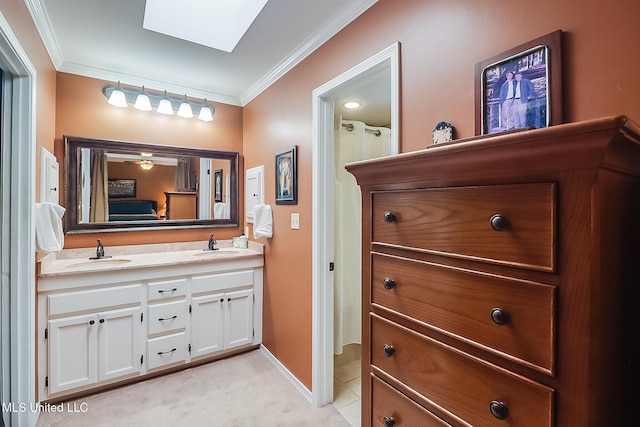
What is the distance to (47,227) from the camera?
72.2 inches

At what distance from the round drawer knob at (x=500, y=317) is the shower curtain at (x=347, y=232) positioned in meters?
2.10

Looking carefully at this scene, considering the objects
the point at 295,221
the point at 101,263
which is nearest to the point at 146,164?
the point at 101,263

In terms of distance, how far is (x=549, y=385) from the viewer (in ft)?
1.92

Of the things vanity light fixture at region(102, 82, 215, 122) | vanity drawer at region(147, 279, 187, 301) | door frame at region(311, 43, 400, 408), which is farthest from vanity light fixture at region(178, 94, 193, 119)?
vanity drawer at region(147, 279, 187, 301)

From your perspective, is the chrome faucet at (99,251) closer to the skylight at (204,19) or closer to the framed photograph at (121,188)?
the framed photograph at (121,188)

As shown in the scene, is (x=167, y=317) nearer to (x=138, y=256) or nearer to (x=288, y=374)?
(x=138, y=256)

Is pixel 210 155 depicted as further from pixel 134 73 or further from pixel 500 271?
pixel 500 271

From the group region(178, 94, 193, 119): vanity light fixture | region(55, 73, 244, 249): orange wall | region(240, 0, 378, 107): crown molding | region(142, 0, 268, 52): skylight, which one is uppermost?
region(142, 0, 268, 52): skylight

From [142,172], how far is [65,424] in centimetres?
192

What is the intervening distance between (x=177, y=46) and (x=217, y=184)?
1.31 metres

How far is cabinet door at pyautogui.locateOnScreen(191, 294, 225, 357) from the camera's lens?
2496 millimetres

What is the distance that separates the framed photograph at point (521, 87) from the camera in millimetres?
904

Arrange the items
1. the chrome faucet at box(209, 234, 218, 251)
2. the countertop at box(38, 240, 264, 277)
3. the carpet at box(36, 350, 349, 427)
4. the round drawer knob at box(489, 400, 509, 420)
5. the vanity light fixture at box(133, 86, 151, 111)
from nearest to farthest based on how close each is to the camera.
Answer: the round drawer knob at box(489, 400, 509, 420)
the carpet at box(36, 350, 349, 427)
the countertop at box(38, 240, 264, 277)
the vanity light fixture at box(133, 86, 151, 111)
the chrome faucet at box(209, 234, 218, 251)

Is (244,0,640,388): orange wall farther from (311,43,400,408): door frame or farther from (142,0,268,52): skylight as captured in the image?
(142,0,268,52): skylight
